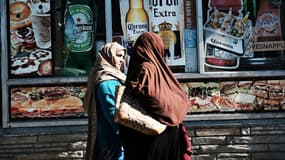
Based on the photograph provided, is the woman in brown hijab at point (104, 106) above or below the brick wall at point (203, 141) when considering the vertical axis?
above

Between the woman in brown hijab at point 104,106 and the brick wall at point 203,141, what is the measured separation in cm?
240

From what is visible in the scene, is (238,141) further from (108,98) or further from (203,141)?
(108,98)

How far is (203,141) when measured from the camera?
21.7 feet

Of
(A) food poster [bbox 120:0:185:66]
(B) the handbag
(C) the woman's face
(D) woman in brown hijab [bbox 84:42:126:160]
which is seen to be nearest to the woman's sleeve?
(D) woman in brown hijab [bbox 84:42:126:160]

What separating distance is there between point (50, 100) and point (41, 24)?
928 millimetres

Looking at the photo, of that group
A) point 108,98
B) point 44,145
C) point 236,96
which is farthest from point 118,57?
point 236,96

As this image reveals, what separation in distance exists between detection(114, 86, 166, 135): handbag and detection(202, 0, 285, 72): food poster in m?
3.24

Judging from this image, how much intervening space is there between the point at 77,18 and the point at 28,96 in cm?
111

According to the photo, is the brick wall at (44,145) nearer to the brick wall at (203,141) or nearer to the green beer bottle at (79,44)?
the brick wall at (203,141)

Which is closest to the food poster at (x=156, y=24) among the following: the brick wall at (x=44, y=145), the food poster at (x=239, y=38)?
the food poster at (x=239, y=38)

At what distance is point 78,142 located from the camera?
21.5 ft

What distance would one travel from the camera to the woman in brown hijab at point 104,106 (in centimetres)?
402

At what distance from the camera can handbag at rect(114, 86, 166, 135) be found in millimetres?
3586

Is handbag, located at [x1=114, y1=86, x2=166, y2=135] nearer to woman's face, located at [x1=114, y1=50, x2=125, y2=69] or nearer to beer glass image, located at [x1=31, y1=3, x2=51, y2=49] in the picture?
woman's face, located at [x1=114, y1=50, x2=125, y2=69]
